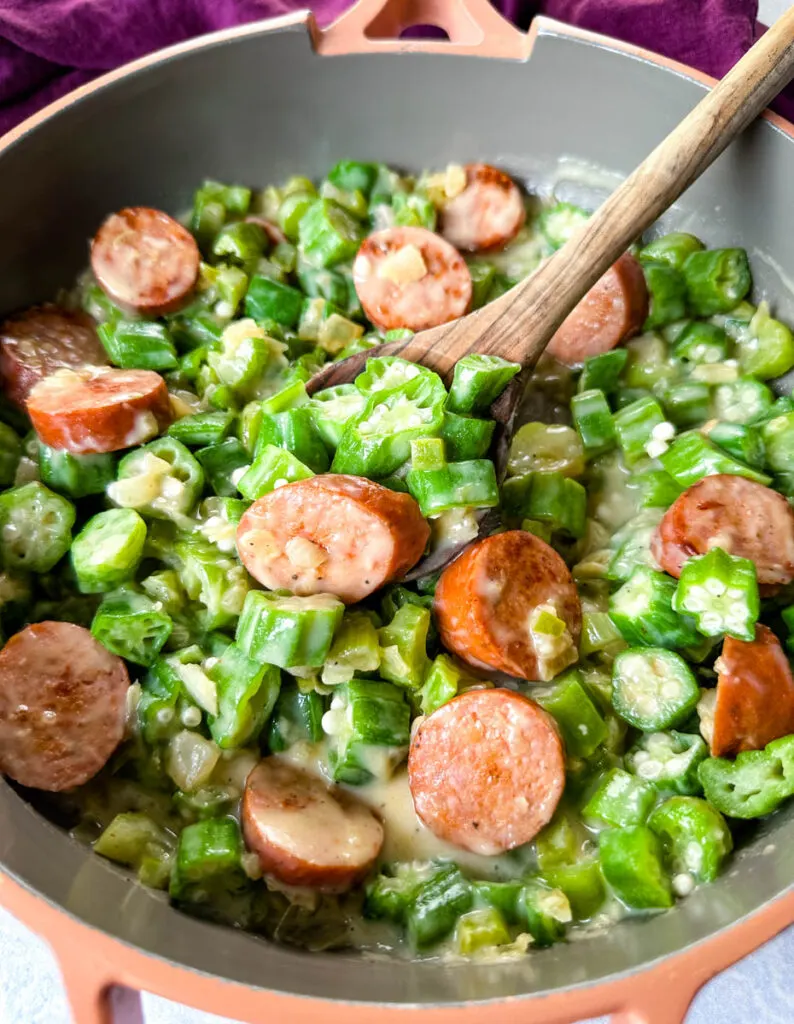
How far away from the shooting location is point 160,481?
2.37m

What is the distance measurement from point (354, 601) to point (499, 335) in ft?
2.52

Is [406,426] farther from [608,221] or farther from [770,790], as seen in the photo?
[770,790]

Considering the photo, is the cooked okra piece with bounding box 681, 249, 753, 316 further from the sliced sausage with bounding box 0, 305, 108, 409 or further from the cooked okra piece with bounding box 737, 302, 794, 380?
the sliced sausage with bounding box 0, 305, 108, 409

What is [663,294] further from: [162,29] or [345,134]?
[162,29]

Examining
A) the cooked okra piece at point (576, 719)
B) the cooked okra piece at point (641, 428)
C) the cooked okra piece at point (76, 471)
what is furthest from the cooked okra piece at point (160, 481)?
the cooked okra piece at point (641, 428)

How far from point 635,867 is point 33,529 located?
152 centimetres

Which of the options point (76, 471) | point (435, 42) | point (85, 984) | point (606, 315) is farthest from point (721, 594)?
point (435, 42)

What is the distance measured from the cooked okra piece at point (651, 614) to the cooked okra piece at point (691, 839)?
1.13ft

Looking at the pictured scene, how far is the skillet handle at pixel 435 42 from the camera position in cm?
276

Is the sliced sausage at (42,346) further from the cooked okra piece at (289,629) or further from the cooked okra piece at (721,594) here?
Answer: the cooked okra piece at (721,594)

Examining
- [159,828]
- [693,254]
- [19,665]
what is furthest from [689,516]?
[19,665]

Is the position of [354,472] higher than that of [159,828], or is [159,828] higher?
[354,472]

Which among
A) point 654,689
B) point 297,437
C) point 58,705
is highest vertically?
point 297,437

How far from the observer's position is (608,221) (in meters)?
2.45
